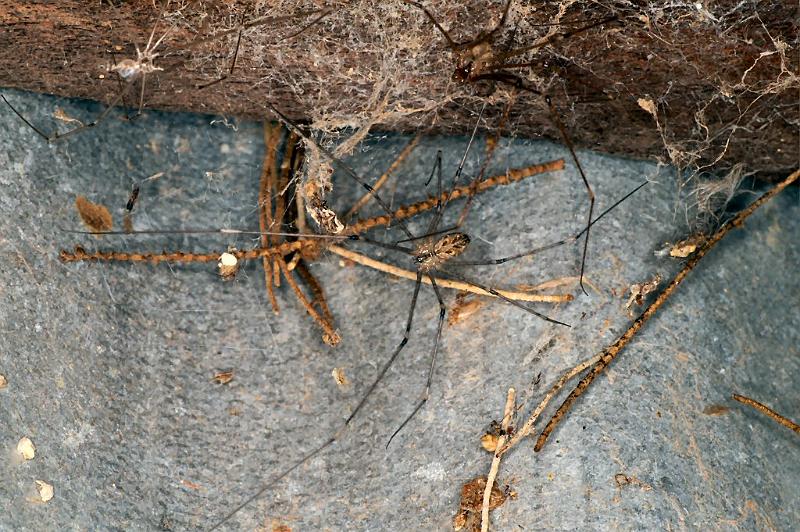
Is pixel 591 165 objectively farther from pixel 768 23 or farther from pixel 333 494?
pixel 333 494

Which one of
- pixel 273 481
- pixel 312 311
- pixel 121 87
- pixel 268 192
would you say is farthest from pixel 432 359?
pixel 121 87

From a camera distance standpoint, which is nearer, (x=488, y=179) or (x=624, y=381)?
(x=624, y=381)

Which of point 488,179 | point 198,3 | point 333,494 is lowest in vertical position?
point 333,494

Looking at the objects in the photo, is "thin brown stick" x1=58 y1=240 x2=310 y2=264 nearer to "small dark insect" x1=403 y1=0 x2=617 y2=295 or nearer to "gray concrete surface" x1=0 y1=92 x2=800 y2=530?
"gray concrete surface" x1=0 y1=92 x2=800 y2=530

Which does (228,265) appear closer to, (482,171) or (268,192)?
(268,192)

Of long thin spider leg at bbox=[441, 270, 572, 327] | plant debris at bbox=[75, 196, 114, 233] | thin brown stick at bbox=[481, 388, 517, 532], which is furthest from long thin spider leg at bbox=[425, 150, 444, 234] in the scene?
plant debris at bbox=[75, 196, 114, 233]

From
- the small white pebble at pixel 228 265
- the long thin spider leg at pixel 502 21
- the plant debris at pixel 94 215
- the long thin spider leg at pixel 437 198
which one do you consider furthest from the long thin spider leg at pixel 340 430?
the plant debris at pixel 94 215

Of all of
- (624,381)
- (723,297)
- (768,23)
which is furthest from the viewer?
(723,297)

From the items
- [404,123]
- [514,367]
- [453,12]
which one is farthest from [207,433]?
[453,12]
